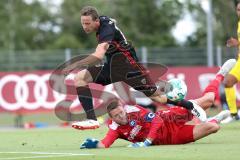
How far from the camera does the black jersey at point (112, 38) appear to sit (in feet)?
46.6

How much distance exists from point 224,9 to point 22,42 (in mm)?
19146

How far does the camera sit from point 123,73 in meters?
15.4

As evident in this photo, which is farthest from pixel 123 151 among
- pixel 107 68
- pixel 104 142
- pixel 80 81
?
pixel 107 68

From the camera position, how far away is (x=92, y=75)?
1476cm

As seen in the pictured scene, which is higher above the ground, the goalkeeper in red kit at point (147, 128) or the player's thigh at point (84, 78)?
the player's thigh at point (84, 78)

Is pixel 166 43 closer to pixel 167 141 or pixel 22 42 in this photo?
pixel 22 42

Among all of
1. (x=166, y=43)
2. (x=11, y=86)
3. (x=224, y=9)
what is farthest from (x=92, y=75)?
(x=166, y=43)

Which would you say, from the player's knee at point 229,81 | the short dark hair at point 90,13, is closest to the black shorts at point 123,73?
the short dark hair at point 90,13

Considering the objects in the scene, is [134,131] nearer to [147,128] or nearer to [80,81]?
[147,128]

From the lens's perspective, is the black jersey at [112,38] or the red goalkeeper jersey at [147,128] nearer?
the red goalkeeper jersey at [147,128]

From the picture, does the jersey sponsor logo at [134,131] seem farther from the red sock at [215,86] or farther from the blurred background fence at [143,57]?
the blurred background fence at [143,57]

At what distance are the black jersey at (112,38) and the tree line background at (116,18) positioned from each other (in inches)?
1278

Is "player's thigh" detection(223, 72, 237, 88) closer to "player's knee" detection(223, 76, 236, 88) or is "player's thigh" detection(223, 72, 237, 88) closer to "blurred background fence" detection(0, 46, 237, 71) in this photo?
"player's knee" detection(223, 76, 236, 88)

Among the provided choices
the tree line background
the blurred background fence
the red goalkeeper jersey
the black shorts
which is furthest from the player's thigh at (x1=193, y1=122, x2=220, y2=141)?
the tree line background
